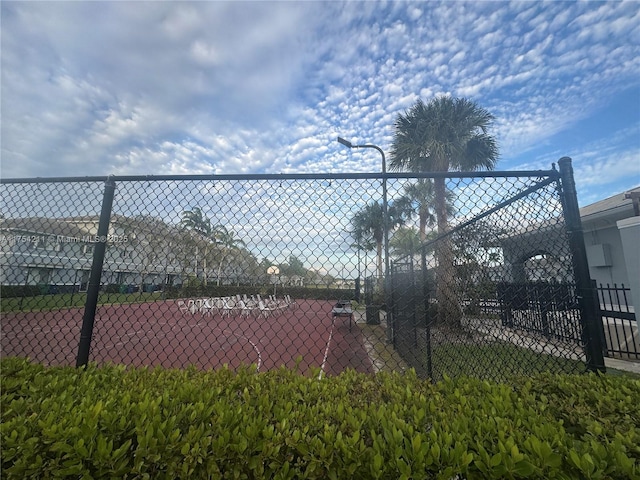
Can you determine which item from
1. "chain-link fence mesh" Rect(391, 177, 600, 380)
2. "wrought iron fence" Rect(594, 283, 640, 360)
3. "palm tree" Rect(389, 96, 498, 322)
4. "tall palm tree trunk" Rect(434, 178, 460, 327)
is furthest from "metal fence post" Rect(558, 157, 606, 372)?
"palm tree" Rect(389, 96, 498, 322)

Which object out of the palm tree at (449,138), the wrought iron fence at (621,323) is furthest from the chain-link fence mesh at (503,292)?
the palm tree at (449,138)

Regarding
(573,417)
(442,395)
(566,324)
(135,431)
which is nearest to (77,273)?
(135,431)

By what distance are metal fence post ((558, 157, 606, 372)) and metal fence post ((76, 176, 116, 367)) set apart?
10.6ft

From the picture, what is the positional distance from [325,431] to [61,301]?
3499mm

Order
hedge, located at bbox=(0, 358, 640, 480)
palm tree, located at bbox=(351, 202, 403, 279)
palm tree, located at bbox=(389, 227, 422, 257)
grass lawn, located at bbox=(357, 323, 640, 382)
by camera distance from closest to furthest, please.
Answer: hedge, located at bbox=(0, 358, 640, 480) < palm tree, located at bbox=(351, 202, 403, 279) < grass lawn, located at bbox=(357, 323, 640, 382) < palm tree, located at bbox=(389, 227, 422, 257)

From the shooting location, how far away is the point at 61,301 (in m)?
3.06

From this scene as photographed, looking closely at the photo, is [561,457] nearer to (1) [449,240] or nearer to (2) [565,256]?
(2) [565,256]

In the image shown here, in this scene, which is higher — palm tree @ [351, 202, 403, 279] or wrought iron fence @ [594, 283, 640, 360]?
palm tree @ [351, 202, 403, 279]

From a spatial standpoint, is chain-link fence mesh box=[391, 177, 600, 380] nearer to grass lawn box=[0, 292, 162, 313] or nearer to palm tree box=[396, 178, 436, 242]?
palm tree box=[396, 178, 436, 242]

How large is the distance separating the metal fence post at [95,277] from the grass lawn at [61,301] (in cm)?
18

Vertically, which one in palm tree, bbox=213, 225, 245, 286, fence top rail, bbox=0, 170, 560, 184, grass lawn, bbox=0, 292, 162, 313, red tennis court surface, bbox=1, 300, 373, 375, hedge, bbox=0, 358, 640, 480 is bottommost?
red tennis court surface, bbox=1, 300, 373, 375

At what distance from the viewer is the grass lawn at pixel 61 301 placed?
3118 mm

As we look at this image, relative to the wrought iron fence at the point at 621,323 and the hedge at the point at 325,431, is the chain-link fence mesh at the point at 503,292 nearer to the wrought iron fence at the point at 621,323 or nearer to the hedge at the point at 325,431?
the hedge at the point at 325,431

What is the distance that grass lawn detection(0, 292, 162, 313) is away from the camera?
123 inches
